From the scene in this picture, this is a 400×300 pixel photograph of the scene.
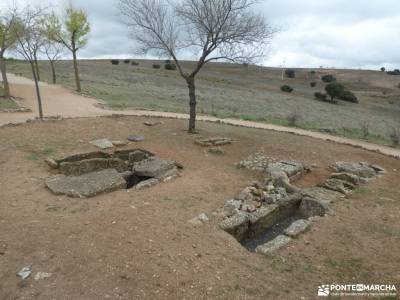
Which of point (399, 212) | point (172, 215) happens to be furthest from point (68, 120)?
point (399, 212)

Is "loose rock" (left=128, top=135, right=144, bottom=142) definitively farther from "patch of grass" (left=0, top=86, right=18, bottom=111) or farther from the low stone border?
"patch of grass" (left=0, top=86, right=18, bottom=111)

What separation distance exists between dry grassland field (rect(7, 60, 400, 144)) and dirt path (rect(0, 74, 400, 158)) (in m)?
1.36

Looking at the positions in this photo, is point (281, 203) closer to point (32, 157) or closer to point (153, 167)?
point (153, 167)

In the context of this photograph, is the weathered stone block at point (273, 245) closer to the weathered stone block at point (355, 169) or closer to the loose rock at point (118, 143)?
the weathered stone block at point (355, 169)

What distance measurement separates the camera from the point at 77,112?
16.5m

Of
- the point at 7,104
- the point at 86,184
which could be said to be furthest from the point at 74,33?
the point at 86,184

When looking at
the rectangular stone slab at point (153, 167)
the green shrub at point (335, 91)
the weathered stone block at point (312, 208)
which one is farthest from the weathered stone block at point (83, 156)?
the green shrub at point (335, 91)

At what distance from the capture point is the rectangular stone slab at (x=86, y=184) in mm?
7027

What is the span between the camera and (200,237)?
18.7 feet

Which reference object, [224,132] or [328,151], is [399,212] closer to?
[328,151]

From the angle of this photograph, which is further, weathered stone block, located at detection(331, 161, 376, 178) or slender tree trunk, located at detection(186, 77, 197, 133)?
slender tree trunk, located at detection(186, 77, 197, 133)

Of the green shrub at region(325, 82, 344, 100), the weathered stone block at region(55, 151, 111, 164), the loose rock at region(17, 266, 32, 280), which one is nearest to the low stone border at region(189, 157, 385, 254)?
the loose rock at region(17, 266, 32, 280)

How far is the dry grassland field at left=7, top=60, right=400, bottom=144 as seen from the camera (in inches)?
820

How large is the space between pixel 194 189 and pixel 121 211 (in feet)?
6.65
